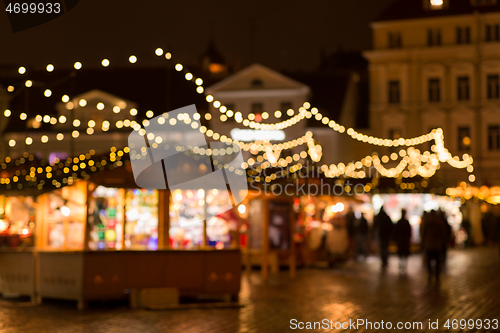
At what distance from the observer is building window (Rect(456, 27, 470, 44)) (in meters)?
38.6

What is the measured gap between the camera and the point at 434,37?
3916cm

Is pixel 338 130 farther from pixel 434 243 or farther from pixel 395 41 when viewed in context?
pixel 395 41

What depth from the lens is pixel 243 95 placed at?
133 ft

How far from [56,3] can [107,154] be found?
6421 mm

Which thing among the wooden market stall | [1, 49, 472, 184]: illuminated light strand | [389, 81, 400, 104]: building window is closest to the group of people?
[1, 49, 472, 184]: illuminated light strand

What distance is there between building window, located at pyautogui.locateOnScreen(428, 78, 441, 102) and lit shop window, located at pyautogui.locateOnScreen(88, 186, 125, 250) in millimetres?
28439

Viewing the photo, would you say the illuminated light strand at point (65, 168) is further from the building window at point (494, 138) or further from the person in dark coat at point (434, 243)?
the building window at point (494, 138)

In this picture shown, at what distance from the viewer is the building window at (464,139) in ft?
127

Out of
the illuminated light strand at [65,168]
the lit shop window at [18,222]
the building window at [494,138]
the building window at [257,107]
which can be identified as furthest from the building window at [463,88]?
the lit shop window at [18,222]

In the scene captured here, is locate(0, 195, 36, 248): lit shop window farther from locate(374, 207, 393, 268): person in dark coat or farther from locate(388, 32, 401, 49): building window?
locate(388, 32, 401, 49): building window

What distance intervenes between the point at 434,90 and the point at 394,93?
205 cm

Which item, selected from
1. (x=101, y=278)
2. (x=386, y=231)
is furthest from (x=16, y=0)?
(x=386, y=231)

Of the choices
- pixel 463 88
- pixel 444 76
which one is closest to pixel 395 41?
pixel 444 76

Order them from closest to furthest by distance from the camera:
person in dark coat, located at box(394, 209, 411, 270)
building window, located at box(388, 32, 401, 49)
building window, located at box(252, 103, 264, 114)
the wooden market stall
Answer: the wooden market stall → person in dark coat, located at box(394, 209, 411, 270) → building window, located at box(388, 32, 401, 49) → building window, located at box(252, 103, 264, 114)
